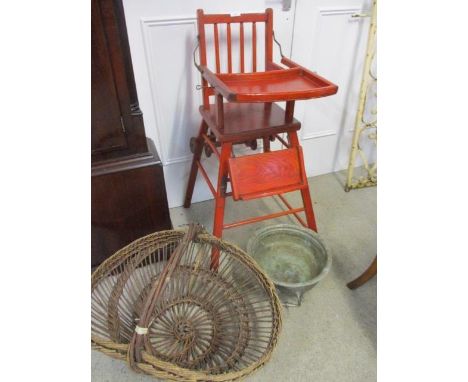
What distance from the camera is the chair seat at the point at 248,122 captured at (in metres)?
1.18

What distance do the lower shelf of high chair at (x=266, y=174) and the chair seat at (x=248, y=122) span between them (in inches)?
3.1

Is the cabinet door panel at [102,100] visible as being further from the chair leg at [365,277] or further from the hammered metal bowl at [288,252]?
the chair leg at [365,277]

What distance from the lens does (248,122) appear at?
4.12ft

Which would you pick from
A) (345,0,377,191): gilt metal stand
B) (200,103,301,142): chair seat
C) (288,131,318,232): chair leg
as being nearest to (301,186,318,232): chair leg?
(288,131,318,232): chair leg

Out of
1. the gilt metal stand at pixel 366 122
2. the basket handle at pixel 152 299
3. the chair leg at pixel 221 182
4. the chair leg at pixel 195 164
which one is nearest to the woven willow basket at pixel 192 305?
the basket handle at pixel 152 299

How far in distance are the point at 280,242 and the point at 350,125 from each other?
0.93m

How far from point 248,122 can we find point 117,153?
477 millimetres

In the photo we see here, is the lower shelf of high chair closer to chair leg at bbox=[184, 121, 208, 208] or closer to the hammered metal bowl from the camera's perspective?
the hammered metal bowl

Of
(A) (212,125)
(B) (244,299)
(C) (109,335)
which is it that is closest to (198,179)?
(A) (212,125)

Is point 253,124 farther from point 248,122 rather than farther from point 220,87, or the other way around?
point 220,87

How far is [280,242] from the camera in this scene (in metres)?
1.36

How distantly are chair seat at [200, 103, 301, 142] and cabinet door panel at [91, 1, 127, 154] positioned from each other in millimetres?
331

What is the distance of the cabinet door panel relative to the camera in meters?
0.94

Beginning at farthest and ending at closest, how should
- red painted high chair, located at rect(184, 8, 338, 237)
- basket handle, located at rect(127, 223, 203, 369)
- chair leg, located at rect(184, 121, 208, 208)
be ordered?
1. chair leg, located at rect(184, 121, 208, 208)
2. red painted high chair, located at rect(184, 8, 338, 237)
3. basket handle, located at rect(127, 223, 203, 369)
